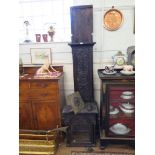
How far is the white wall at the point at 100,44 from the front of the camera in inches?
108

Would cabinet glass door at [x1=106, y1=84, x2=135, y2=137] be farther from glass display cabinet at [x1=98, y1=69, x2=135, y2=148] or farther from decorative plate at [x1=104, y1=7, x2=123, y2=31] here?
decorative plate at [x1=104, y1=7, x2=123, y2=31]

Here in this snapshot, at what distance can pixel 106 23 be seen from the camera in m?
2.77

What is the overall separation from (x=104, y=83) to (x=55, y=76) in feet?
2.21

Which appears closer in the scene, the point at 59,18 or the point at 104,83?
the point at 104,83

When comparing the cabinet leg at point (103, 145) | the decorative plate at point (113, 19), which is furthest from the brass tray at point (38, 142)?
the decorative plate at point (113, 19)

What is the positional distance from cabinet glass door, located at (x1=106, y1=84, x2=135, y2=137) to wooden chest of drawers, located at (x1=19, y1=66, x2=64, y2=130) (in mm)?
662

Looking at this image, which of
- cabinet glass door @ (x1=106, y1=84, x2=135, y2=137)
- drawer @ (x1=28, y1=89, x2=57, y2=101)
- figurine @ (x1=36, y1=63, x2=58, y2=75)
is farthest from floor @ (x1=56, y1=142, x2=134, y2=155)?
figurine @ (x1=36, y1=63, x2=58, y2=75)

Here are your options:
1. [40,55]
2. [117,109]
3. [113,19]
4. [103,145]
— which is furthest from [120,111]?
[40,55]

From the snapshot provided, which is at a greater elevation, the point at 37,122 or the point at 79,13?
the point at 79,13

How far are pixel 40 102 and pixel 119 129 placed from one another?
3.61 ft

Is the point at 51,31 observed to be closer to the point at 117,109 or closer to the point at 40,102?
the point at 40,102
